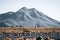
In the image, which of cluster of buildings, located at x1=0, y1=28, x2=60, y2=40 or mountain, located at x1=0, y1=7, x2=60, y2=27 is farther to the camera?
mountain, located at x1=0, y1=7, x2=60, y2=27

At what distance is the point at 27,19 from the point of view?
32.2m

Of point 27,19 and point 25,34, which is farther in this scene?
point 27,19

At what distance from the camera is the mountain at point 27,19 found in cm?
2980

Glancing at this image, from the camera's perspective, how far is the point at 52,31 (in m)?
15.6

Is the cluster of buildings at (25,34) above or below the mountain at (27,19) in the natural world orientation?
below

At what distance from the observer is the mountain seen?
29797 mm

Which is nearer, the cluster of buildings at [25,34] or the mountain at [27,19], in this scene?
the cluster of buildings at [25,34]

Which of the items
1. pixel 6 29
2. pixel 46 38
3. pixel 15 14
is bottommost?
pixel 46 38

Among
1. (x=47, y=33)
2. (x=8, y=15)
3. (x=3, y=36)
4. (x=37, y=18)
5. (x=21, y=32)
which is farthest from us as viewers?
(x=37, y=18)

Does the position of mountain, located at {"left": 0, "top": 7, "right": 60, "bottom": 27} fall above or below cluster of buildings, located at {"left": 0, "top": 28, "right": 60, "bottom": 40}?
above

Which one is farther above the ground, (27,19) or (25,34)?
(27,19)

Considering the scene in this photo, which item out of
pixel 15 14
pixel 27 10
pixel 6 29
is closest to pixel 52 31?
pixel 6 29

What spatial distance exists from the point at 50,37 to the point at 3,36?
16.1ft

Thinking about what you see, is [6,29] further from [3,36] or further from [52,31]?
[52,31]
